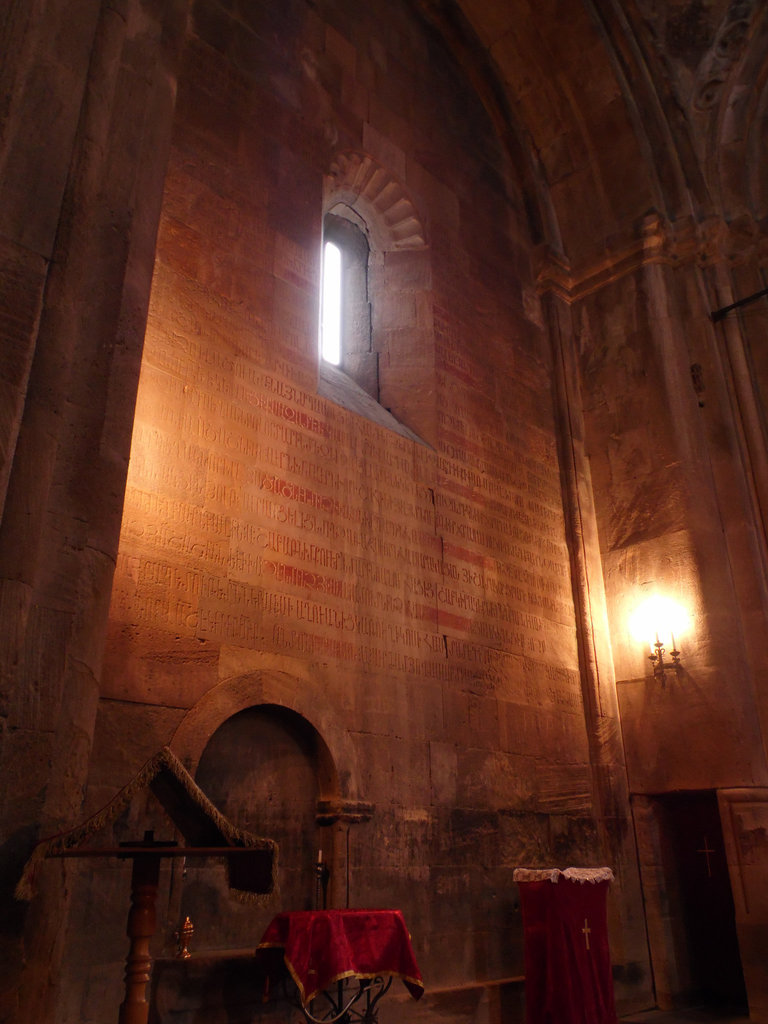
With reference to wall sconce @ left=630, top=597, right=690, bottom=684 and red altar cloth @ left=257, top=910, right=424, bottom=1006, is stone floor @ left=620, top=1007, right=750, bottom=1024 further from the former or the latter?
red altar cloth @ left=257, top=910, right=424, bottom=1006

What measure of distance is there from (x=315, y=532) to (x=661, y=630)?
376 centimetres

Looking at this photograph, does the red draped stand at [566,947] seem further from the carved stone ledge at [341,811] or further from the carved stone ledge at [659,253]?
the carved stone ledge at [659,253]

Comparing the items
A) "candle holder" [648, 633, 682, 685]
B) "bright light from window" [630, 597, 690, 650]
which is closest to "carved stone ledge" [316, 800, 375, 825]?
"candle holder" [648, 633, 682, 685]

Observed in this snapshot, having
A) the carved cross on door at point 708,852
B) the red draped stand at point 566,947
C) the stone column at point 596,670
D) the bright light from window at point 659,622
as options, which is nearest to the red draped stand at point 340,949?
the red draped stand at point 566,947

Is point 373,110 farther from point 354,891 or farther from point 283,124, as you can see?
point 354,891

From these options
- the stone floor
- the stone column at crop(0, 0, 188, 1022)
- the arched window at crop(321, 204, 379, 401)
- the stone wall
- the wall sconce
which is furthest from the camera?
the arched window at crop(321, 204, 379, 401)

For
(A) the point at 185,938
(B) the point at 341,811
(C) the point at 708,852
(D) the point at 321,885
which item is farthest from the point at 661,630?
(A) the point at 185,938

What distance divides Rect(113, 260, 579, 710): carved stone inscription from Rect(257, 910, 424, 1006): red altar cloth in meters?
1.64

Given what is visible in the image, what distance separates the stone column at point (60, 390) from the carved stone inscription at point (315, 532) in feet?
3.45

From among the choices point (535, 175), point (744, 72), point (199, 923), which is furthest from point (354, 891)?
point (744, 72)

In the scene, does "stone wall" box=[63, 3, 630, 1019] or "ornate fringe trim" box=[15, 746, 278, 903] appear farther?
"stone wall" box=[63, 3, 630, 1019]

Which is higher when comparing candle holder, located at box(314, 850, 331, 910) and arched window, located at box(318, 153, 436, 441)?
arched window, located at box(318, 153, 436, 441)

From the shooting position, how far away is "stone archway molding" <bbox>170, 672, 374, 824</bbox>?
15.2ft

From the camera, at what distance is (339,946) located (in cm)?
390
